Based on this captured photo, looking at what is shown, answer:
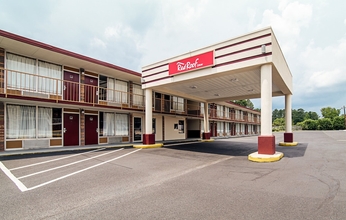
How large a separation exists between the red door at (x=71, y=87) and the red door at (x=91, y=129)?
5.35ft

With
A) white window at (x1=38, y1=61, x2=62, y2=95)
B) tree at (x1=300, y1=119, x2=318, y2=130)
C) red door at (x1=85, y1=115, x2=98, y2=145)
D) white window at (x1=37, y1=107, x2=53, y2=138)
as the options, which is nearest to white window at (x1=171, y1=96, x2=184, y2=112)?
red door at (x1=85, y1=115, x2=98, y2=145)

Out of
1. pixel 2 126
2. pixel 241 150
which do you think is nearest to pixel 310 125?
pixel 241 150

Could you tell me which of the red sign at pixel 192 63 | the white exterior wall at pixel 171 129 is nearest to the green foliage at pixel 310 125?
the white exterior wall at pixel 171 129

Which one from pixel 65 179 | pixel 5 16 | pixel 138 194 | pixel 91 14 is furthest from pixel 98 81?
pixel 138 194

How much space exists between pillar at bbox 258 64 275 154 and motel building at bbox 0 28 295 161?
0.04m

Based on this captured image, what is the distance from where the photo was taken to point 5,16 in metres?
9.72

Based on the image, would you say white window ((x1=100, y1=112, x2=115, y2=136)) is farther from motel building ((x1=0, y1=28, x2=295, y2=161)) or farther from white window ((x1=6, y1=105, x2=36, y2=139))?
white window ((x1=6, y1=105, x2=36, y2=139))

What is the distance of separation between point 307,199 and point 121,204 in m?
3.40

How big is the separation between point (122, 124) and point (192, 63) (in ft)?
26.6

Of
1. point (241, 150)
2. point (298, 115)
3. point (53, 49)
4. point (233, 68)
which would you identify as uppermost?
point (53, 49)

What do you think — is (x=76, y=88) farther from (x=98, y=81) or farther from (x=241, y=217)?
(x=241, y=217)

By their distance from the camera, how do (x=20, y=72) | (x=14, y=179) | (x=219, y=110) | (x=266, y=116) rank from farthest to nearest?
1. (x=219, y=110)
2. (x=20, y=72)
3. (x=266, y=116)
4. (x=14, y=179)

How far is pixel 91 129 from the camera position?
1354 centimetres

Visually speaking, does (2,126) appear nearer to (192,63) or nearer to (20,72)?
(20,72)
